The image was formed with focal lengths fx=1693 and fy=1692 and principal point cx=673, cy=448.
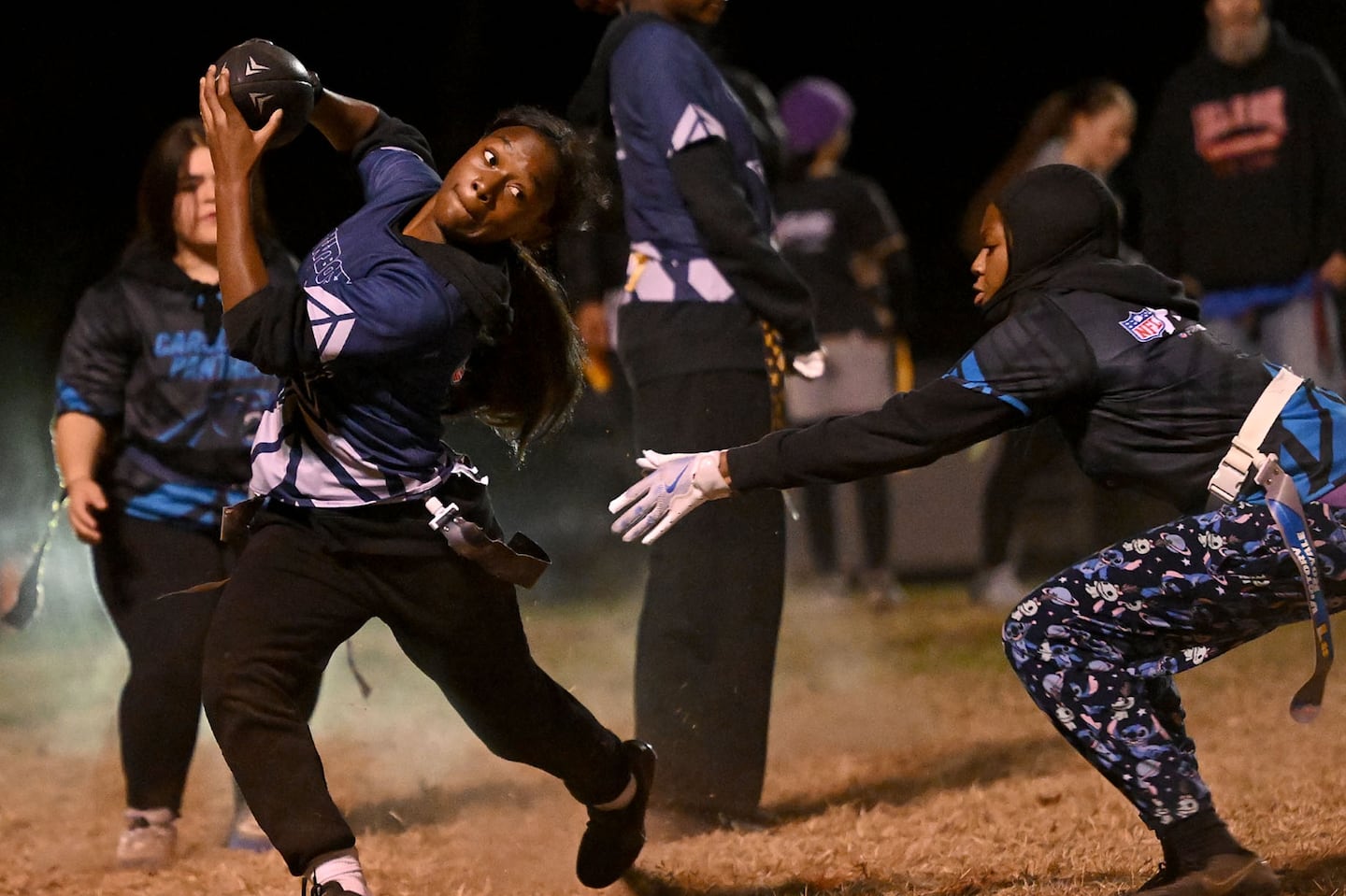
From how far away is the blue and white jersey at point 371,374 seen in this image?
2910mm

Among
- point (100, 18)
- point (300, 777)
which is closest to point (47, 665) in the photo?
point (100, 18)

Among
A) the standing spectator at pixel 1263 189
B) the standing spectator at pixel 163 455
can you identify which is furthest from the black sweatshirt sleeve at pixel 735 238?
the standing spectator at pixel 1263 189

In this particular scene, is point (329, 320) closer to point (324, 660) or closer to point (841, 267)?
point (324, 660)

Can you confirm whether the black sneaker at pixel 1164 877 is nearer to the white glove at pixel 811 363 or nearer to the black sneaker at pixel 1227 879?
the black sneaker at pixel 1227 879

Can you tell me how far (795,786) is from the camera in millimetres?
4660

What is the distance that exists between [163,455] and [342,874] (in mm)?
1523

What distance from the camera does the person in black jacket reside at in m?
3.04

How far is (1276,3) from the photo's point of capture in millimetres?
8469

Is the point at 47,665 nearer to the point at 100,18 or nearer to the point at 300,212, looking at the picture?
the point at 300,212

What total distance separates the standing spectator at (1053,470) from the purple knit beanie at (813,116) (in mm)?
791

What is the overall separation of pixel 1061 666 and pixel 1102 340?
60cm

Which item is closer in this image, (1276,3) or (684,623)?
(684,623)

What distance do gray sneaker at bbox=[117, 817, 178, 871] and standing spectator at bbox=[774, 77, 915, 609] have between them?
447 cm

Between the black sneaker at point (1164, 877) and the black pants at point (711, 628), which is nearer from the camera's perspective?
the black sneaker at point (1164, 877)
